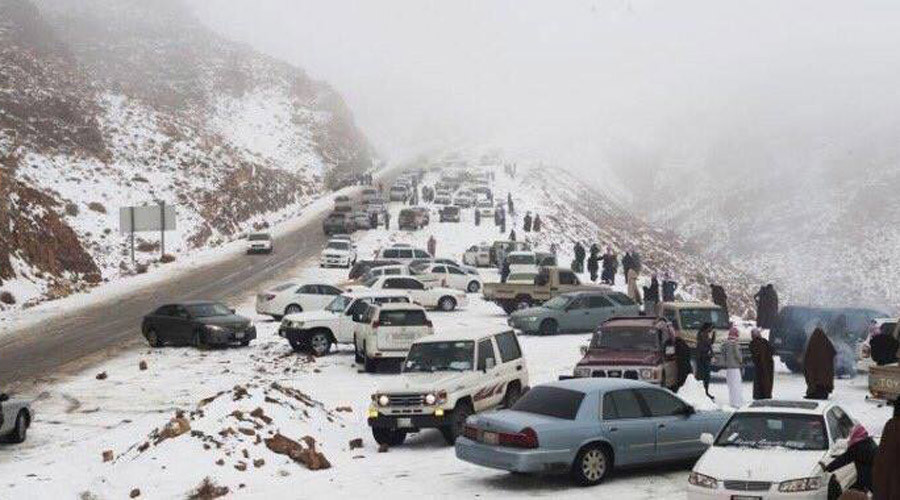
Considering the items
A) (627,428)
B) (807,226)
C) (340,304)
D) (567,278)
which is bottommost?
(627,428)

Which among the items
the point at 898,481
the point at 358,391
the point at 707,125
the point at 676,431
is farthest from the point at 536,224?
the point at 707,125

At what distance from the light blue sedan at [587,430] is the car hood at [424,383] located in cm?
245

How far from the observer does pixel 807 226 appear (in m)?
112

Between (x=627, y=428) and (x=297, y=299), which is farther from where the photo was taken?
(x=297, y=299)

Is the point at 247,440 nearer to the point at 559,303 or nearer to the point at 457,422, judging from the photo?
the point at 457,422

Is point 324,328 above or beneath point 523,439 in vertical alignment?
beneath

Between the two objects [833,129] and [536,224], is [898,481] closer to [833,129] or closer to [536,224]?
[536,224]

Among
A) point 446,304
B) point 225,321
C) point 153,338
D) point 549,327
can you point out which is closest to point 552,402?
point 225,321

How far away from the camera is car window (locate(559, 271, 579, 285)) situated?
37406 mm

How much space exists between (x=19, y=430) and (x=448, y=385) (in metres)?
7.68

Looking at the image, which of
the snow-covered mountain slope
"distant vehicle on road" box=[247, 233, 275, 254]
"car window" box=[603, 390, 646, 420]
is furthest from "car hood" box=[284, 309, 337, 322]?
the snow-covered mountain slope

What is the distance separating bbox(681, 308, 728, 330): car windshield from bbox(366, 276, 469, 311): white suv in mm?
13484

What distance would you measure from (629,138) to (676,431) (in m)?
162

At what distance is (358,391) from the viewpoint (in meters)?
22.6
